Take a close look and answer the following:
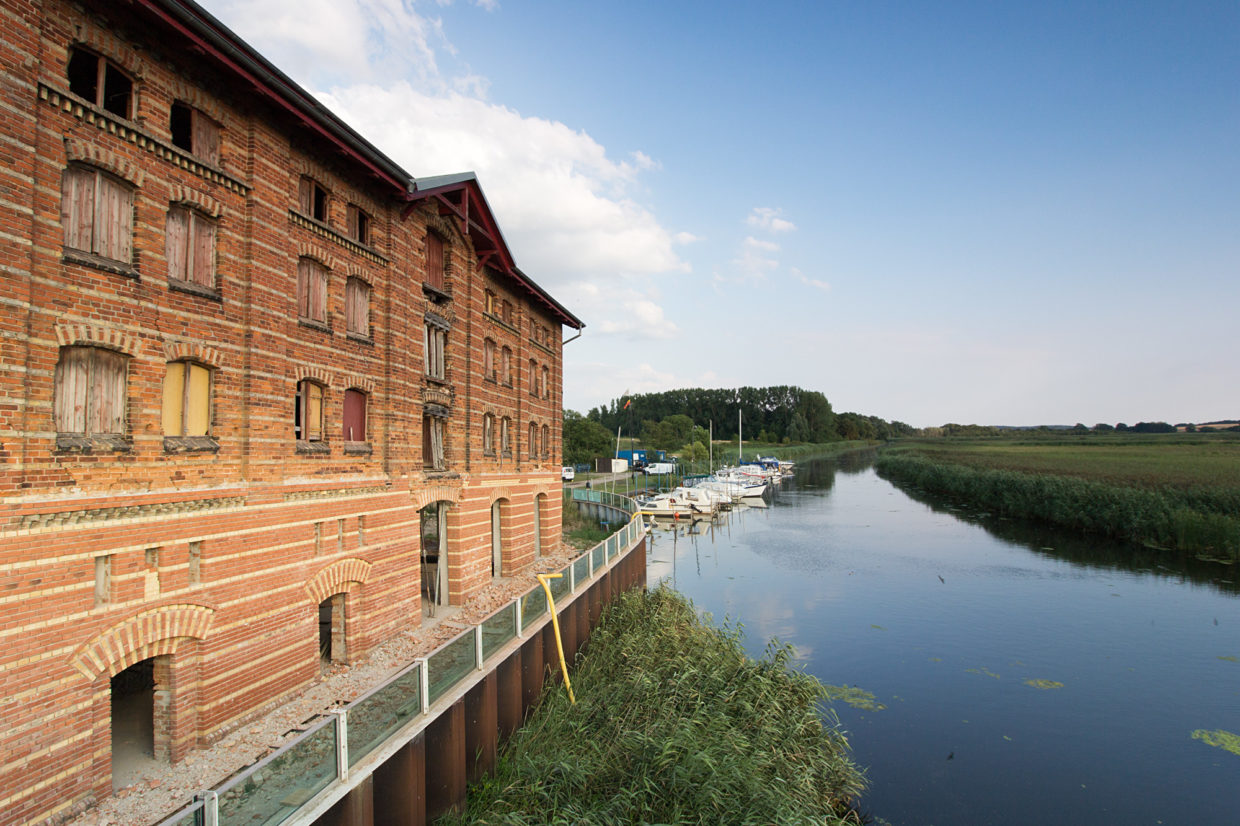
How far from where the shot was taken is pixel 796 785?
1109 centimetres

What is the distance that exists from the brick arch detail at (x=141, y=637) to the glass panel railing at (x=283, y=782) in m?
3.37

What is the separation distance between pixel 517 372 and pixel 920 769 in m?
17.0

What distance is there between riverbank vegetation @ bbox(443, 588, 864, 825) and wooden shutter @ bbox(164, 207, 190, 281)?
904cm

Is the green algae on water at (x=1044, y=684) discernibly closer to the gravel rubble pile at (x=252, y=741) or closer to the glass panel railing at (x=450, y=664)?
the gravel rubble pile at (x=252, y=741)

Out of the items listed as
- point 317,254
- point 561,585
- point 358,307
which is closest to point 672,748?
point 561,585

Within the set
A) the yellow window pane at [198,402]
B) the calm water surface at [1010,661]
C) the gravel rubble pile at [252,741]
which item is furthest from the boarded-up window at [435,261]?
the calm water surface at [1010,661]

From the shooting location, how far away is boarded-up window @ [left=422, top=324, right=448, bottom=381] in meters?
17.5

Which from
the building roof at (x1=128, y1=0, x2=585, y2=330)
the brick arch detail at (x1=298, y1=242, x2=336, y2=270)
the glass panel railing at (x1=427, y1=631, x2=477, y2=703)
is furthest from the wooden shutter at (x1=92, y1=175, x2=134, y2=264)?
the glass panel railing at (x1=427, y1=631, x2=477, y2=703)

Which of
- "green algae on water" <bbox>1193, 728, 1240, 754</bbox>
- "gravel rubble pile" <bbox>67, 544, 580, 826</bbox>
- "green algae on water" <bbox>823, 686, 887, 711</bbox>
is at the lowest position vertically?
"green algae on water" <bbox>1193, 728, 1240, 754</bbox>

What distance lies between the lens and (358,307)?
555 inches

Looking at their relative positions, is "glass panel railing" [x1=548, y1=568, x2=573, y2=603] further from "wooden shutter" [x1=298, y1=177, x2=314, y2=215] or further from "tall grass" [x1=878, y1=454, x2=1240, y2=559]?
"tall grass" [x1=878, y1=454, x2=1240, y2=559]

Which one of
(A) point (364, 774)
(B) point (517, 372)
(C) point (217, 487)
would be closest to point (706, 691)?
(A) point (364, 774)

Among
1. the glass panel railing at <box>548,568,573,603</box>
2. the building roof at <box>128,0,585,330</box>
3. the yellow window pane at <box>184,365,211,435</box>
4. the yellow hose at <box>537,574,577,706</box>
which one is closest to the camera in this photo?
the building roof at <box>128,0,585,330</box>

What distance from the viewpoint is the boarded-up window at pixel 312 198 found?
12.6 m
